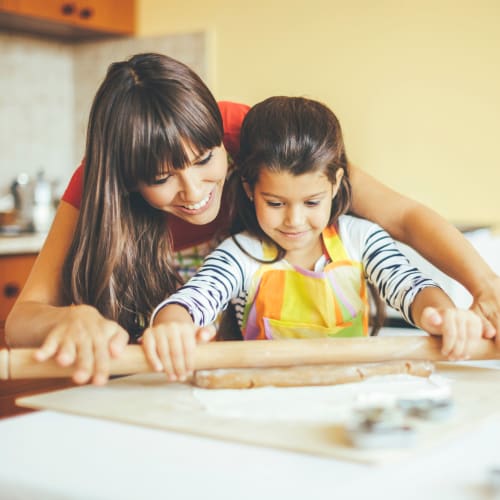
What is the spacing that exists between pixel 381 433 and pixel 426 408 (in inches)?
4.5

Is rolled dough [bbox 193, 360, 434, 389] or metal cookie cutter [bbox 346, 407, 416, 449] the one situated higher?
metal cookie cutter [bbox 346, 407, 416, 449]

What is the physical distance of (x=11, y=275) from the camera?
2.54 metres

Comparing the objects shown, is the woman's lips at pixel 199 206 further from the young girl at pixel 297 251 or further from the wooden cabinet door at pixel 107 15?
the wooden cabinet door at pixel 107 15

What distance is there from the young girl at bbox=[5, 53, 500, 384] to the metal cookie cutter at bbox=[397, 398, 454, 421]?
31cm

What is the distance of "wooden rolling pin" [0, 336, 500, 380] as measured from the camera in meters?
0.92

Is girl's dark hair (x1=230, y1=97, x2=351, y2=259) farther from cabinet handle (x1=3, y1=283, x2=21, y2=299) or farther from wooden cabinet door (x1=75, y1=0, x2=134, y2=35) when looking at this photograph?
wooden cabinet door (x1=75, y1=0, x2=134, y2=35)

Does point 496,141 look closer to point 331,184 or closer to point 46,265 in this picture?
point 331,184

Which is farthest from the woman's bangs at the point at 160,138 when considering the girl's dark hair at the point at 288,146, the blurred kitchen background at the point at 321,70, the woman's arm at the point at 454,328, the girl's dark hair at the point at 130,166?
the blurred kitchen background at the point at 321,70

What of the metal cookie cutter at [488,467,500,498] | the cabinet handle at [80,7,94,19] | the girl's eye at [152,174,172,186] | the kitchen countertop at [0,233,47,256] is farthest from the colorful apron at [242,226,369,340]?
the cabinet handle at [80,7,94,19]

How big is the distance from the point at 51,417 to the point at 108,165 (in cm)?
46

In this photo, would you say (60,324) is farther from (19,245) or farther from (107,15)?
(107,15)

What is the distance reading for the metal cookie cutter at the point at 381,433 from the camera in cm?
68

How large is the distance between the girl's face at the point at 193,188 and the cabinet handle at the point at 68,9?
6.74 feet

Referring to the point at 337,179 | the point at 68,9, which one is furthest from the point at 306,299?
the point at 68,9
